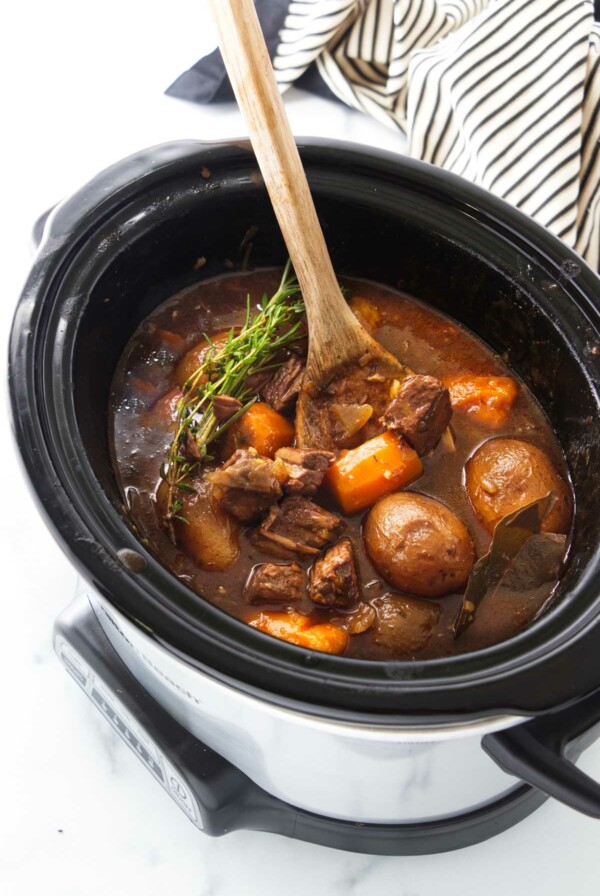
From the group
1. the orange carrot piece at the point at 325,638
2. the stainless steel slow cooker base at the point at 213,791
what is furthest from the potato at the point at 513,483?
the stainless steel slow cooker base at the point at 213,791

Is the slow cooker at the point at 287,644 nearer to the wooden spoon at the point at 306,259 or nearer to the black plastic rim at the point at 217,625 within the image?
the black plastic rim at the point at 217,625

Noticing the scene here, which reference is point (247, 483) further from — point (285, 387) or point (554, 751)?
point (554, 751)

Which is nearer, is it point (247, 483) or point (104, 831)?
point (247, 483)

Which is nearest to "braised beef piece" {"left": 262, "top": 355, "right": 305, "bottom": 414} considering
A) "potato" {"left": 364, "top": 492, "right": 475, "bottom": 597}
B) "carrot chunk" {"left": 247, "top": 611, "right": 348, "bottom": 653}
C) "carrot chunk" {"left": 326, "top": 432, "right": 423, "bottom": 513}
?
"carrot chunk" {"left": 326, "top": 432, "right": 423, "bottom": 513}

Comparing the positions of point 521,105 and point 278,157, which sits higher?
point 521,105

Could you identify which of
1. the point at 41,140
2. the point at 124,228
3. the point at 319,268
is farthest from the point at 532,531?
the point at 41,140

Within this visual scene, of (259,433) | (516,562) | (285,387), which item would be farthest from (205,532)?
(516,562)

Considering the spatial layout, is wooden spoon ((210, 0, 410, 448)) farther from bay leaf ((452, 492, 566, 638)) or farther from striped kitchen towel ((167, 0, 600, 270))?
striped kitchen towel ((167, 0, 600, 270))
